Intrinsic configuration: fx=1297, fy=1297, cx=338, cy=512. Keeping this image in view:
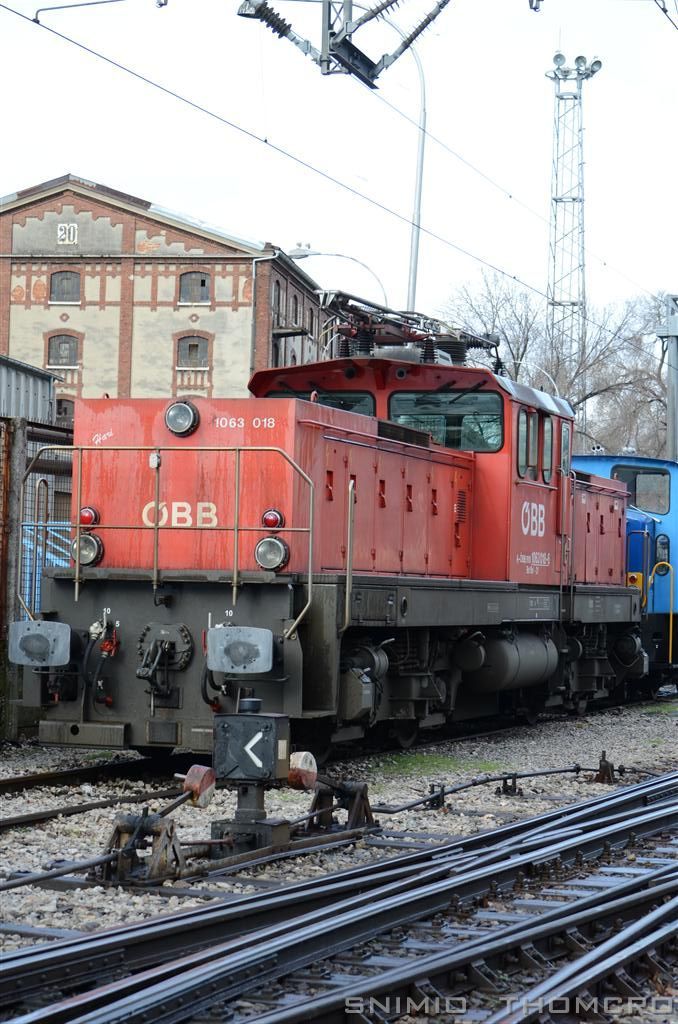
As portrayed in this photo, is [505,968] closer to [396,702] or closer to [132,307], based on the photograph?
[396,702]

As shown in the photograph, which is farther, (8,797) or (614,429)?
(614,429)

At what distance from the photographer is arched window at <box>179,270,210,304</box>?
130 feet

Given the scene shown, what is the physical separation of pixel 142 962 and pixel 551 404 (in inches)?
405

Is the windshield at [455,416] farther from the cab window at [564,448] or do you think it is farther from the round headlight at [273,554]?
the round headlight at [273,554]

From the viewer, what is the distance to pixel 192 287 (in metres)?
39.8

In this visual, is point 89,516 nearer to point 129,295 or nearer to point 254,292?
point 254,292

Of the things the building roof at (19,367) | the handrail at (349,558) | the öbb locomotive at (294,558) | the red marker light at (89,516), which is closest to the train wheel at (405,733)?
the öbb locomotive at (294,558)

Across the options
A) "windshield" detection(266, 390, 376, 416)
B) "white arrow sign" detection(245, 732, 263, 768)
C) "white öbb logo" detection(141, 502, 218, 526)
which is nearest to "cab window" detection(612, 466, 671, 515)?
"windshield" detection(266, 390, 376, 416)

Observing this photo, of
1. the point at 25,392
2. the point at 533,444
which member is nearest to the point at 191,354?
the point at 25,392

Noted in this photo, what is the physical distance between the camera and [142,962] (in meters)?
4.80

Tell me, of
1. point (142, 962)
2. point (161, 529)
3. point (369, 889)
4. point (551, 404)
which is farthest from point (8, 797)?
point (551, 404)

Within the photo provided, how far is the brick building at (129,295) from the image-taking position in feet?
130

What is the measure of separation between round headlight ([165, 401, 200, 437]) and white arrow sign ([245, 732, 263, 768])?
382cm

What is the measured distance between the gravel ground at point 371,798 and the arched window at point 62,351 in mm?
27839
